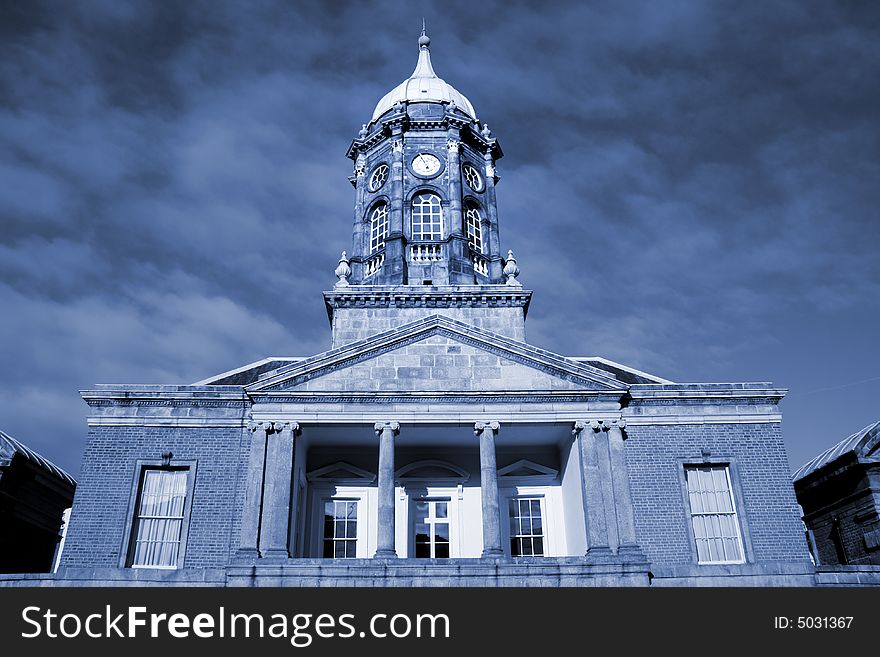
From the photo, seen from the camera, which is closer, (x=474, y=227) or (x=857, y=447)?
(x=857, y=447)

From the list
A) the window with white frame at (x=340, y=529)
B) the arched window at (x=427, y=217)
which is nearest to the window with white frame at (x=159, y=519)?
the window with white frame at (x=340, y=529)

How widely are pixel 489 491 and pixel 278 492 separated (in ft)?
19.2

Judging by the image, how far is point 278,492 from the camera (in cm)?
2141

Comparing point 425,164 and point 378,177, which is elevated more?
point 425,164

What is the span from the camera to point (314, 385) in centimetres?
2291

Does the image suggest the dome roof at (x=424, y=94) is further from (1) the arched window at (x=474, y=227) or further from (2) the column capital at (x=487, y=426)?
(2) the column capital at (x=487, y=426)

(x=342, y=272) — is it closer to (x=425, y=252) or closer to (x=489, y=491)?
(x=425, y=252)

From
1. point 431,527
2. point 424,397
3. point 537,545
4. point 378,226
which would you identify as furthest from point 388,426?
point 378,226

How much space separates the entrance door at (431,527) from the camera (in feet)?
79.4

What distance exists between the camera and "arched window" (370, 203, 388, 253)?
105ft
